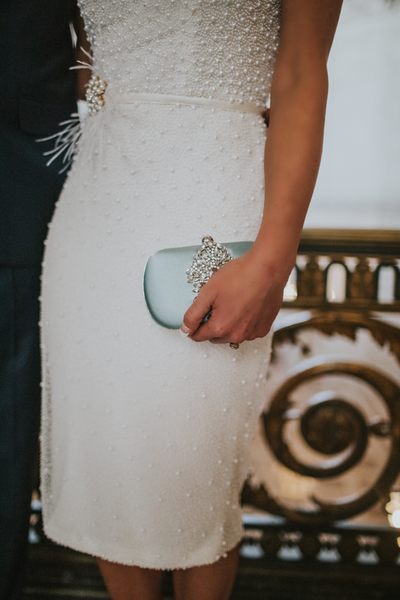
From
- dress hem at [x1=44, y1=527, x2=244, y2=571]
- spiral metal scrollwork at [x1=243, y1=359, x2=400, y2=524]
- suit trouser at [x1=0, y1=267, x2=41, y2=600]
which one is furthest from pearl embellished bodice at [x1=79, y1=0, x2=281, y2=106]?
spiral metal scrollwork at [x1=243, y1=359, x2=400, y2=524]

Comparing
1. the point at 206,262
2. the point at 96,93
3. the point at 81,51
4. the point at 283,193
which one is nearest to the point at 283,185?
the point at 283,193

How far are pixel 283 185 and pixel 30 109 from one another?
0.43 m

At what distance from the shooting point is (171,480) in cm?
48

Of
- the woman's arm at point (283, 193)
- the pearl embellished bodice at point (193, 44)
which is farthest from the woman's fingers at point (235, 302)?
the pearl embellished bodice at point (193, 44)

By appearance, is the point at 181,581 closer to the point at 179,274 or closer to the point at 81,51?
the point at 179,274

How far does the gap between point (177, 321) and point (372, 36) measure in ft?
4.57

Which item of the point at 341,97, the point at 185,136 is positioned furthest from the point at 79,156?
the point at 341,97

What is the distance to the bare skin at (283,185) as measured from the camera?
38cm

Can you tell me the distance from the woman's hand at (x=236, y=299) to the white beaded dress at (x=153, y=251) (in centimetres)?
8

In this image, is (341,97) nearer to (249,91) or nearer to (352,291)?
(352,291)

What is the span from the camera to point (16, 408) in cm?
67

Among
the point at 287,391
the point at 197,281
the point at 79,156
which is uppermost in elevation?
the point at 79,156

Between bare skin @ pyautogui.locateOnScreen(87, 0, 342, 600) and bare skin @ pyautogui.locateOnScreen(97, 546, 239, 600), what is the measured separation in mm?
331

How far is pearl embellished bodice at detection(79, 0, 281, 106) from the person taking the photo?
0.45 meters
